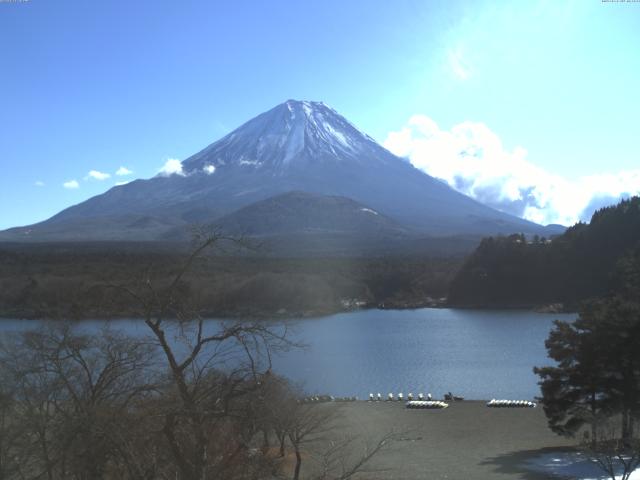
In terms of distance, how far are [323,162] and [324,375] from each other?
79.2m

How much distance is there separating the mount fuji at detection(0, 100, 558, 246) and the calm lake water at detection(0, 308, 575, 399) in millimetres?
39438

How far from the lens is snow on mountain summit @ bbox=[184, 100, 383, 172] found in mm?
97750

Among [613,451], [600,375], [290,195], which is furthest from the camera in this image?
[290,195]

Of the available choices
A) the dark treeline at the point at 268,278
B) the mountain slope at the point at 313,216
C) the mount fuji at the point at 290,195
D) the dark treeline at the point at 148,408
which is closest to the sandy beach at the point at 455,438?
the dark treeline at the point at 148,408

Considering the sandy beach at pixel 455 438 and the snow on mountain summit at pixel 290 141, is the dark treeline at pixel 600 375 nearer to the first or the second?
the sandy beach at pixel 455 438

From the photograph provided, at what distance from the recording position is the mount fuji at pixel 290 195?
245 feet

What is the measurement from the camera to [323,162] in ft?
317

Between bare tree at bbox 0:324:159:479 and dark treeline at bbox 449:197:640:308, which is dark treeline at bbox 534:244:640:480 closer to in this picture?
bare tree at bbox 0:324:159:479

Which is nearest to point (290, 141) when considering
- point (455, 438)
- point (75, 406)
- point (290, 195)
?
point (290, 195)

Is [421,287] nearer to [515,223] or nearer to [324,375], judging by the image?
[324,375]

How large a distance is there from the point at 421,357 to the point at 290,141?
8049cm

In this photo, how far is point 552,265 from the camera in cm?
4281

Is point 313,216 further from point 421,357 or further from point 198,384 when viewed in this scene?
point 198,384

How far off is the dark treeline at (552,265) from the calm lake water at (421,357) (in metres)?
8.22
